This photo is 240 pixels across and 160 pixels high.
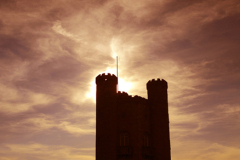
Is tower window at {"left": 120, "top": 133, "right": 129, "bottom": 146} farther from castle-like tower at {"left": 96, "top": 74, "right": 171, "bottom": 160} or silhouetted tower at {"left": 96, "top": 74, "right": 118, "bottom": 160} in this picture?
silhouetted tower at {"left": 96, "top": 74, "right": 118, "bottom": 160}

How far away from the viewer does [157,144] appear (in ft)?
168

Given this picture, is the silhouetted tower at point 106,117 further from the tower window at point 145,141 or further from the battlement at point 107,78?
the tower window at point 145,141

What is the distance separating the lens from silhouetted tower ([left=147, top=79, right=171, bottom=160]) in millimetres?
51069

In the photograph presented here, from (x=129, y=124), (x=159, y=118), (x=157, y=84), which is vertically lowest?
(x=129, y=124)

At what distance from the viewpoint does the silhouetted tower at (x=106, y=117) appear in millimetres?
48469

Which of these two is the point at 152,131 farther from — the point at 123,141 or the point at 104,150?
the point at 104,150

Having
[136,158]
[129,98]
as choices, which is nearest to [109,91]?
[129,98]

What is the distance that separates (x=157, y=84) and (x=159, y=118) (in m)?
6.15

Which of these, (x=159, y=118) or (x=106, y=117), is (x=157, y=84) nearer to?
(x=159, y=118)

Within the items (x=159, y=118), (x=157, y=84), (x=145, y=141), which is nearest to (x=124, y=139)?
(x=145, y=141)

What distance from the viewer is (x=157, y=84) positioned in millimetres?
55000

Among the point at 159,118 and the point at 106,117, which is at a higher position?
the point at 159,118

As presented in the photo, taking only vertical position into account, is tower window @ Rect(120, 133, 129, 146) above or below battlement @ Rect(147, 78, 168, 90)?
below

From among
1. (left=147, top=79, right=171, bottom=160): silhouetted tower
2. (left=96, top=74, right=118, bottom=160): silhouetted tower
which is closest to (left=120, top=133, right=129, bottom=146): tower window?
(left=96, top=74, right=118, bottom=160): silhouetted tower
